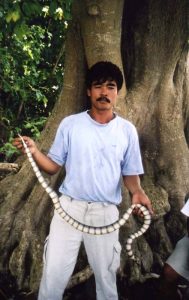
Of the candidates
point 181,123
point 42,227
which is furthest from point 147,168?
point 42,227

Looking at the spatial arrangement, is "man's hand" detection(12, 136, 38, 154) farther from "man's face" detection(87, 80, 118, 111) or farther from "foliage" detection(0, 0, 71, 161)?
"foliage" detection(0, 0, 71, 161)

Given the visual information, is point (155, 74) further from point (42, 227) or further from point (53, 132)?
point (42, 227)

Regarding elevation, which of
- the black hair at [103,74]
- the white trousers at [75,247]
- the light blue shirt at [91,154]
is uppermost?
the black hair at [103,74]

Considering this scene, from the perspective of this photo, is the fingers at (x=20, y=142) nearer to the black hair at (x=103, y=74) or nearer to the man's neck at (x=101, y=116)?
the man's neck at (x=101, y=116)

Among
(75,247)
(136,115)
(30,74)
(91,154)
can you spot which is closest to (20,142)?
(91,154)

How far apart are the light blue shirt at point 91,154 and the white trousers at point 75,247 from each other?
106 millimetres

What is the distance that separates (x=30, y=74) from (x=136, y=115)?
14.6ft

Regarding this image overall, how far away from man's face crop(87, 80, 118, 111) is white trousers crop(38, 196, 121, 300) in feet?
2.52

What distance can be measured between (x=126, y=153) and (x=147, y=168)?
6.42ft

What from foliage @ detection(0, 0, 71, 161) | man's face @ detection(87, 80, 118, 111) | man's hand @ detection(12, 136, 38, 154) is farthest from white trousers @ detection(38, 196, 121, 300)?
foliage @ detection(0, 0, 71, 161)

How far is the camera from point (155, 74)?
535cm

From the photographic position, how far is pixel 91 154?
10.8 ft

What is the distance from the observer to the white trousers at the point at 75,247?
340cm

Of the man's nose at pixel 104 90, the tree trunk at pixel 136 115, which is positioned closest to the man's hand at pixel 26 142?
the man's nose at pixel 104 90
